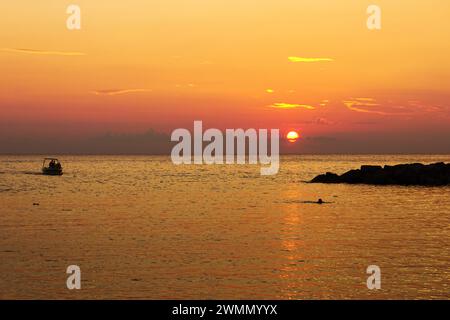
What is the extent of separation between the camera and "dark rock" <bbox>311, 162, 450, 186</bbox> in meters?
89.9

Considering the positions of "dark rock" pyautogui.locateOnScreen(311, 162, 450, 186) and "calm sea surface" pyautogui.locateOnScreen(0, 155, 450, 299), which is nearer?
"calm sea surface" pyautogui.locateOnScreen(0, 155, 450, 299)

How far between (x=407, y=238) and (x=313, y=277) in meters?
12.9

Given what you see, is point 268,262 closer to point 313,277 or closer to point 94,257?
point 313,277

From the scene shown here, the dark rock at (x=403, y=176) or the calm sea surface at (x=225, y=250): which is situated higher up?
the dark rock at (x=403, y=176)

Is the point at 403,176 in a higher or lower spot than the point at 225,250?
higher

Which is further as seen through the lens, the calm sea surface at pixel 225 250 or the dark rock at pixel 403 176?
the dark rock at pixel 403 176

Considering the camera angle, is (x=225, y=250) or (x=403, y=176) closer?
(x=225, y=250)

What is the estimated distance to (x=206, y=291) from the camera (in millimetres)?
22125

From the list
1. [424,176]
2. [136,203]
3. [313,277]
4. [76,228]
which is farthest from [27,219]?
[424,176]

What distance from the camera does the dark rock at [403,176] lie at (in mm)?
89875

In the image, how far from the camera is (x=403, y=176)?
91.4m

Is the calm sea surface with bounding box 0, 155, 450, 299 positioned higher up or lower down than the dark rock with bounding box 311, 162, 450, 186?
lower down

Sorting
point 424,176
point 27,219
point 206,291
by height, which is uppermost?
point 424,176
